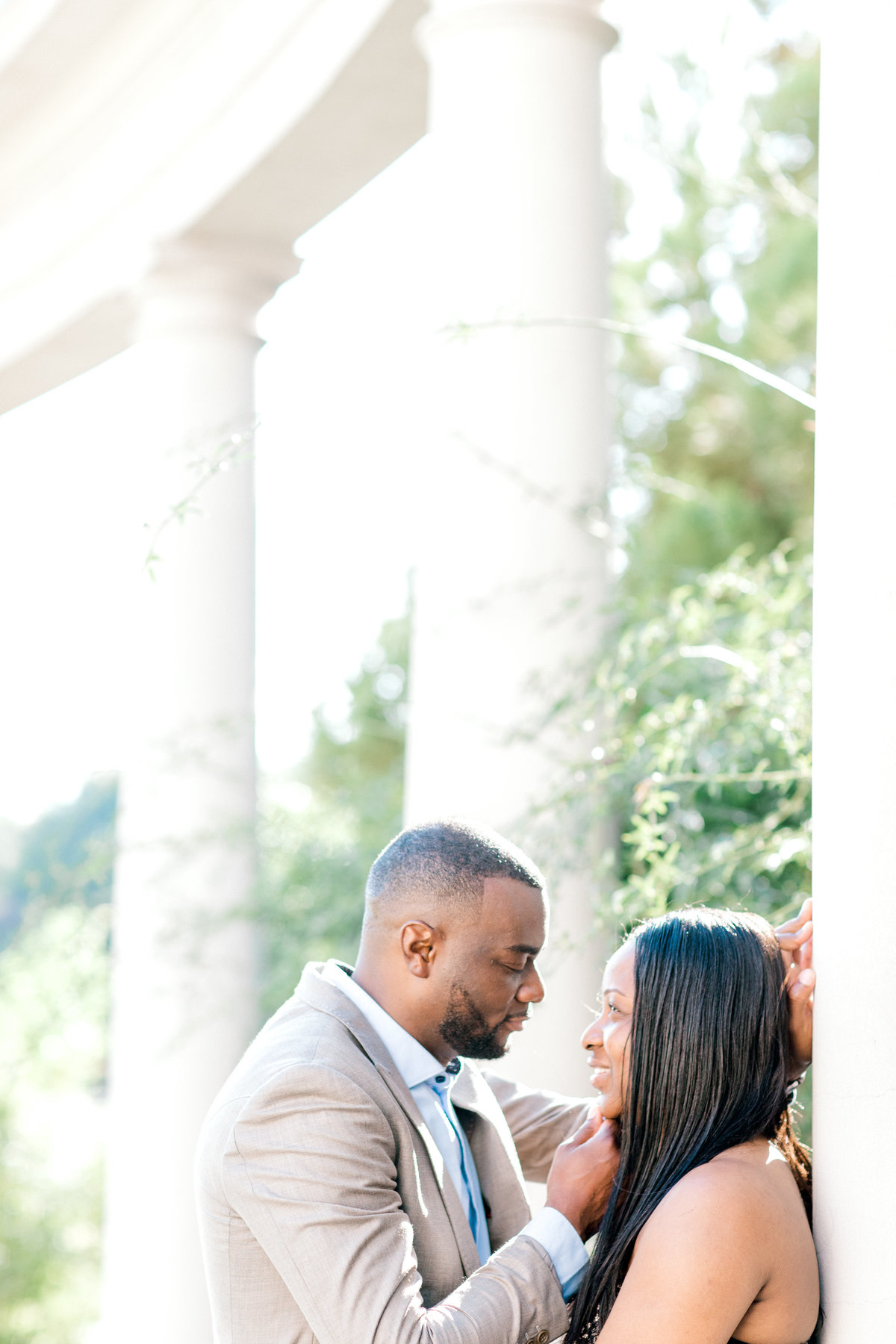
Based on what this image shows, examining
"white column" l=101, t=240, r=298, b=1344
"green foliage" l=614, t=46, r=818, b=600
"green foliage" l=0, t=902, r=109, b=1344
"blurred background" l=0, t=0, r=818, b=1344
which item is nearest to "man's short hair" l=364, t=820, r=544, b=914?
"blurred background" l=0, t=0, r=818, b=1344

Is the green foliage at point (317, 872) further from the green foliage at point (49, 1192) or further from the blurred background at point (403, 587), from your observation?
the green foliage at point (49, 1192)

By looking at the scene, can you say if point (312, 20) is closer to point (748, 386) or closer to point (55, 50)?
point (55, 50)

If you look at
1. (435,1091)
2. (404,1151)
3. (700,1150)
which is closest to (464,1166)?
(435,1091)

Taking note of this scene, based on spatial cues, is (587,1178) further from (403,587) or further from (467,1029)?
(403,587)

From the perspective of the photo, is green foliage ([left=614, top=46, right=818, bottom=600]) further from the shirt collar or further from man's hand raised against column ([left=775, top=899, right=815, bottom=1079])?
man's hand raised against column ([left=775, top=899, right=815, bottom=1079])

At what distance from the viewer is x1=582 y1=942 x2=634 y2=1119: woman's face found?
11.1ft

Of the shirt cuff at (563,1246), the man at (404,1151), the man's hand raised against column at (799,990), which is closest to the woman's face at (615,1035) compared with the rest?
the man at (404,1151)

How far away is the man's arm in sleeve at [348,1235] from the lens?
315 cm

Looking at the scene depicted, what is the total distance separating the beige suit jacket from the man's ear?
0.20 metres

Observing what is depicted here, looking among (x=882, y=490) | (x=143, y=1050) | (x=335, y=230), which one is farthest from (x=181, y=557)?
(x=882, y=490)

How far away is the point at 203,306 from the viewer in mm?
9461

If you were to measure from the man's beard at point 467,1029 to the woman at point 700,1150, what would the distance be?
42 cm

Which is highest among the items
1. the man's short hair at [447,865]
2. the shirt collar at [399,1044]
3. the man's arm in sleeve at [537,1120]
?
the man's short hair at [447,865]

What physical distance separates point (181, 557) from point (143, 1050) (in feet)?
10.7
